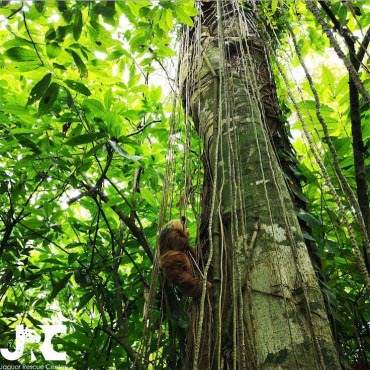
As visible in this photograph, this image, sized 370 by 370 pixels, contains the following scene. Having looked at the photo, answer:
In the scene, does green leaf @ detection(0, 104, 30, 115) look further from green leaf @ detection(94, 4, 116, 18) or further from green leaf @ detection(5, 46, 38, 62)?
green leaf @ detection(94, 4, 116, 18)

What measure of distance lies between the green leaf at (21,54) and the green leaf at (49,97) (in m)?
0.21

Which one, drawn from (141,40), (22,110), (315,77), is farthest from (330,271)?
(315,77)

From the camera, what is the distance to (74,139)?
1638mm

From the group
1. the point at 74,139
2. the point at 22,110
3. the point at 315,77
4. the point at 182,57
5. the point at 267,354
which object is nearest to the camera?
the point at 267,354

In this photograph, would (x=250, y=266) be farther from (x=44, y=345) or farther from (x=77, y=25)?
(x=44, y=345)

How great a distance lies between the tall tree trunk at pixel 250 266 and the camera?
99 centimetres

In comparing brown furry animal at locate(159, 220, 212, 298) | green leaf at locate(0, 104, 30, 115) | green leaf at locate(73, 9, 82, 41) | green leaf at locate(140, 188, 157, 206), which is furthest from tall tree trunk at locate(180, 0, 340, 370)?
green leaf at locate(0, 104, 30, 115)

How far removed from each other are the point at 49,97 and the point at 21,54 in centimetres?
24

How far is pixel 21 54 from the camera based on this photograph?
5.31 feet

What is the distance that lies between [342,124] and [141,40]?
1072mm

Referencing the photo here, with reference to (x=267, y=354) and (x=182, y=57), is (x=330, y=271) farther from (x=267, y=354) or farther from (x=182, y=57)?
(x=182, y=57)

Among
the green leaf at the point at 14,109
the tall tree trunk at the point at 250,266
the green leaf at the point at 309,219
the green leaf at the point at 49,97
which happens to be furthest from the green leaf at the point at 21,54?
the green leaf at the point at 309,219

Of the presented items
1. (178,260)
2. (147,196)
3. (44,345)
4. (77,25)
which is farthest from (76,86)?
(44,345)

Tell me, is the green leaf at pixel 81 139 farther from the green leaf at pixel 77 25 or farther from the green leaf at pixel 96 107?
the green leaf at pixel 77 25
